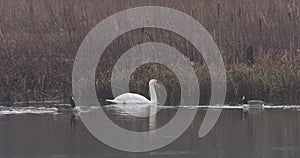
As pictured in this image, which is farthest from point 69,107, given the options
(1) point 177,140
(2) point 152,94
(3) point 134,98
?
(1) point 177,140

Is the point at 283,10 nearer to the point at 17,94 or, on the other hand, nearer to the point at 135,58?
the point at 135,58

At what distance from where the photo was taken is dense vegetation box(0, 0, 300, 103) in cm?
1595

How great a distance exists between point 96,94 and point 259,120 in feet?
12.3

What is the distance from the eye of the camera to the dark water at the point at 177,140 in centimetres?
1074

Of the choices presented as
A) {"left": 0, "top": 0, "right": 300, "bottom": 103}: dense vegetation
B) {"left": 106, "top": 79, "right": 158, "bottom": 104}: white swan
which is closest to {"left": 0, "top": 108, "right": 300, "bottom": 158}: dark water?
{"left": 106, "top": 79, "right": 158, "bottom": 104}: white swan

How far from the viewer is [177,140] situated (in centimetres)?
1177

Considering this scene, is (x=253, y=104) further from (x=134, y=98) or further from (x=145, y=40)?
(x=145, y=40)

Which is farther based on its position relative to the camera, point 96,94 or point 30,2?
point 30,2

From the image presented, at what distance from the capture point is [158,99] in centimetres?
1634

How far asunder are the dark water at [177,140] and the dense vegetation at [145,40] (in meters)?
1.42

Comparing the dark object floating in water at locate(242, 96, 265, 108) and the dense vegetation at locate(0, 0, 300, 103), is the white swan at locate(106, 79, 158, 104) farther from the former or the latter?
the dark object floating in water at locate(242, 96, 265, 108)

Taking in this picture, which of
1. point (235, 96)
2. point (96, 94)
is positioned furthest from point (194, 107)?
point (96, 94)

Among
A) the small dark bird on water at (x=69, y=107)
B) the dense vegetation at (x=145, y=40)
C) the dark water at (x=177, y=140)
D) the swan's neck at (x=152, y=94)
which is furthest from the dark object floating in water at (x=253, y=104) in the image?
the small dark bird on water at (x=69, y=107)

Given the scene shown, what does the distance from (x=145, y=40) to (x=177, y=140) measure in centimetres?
572
